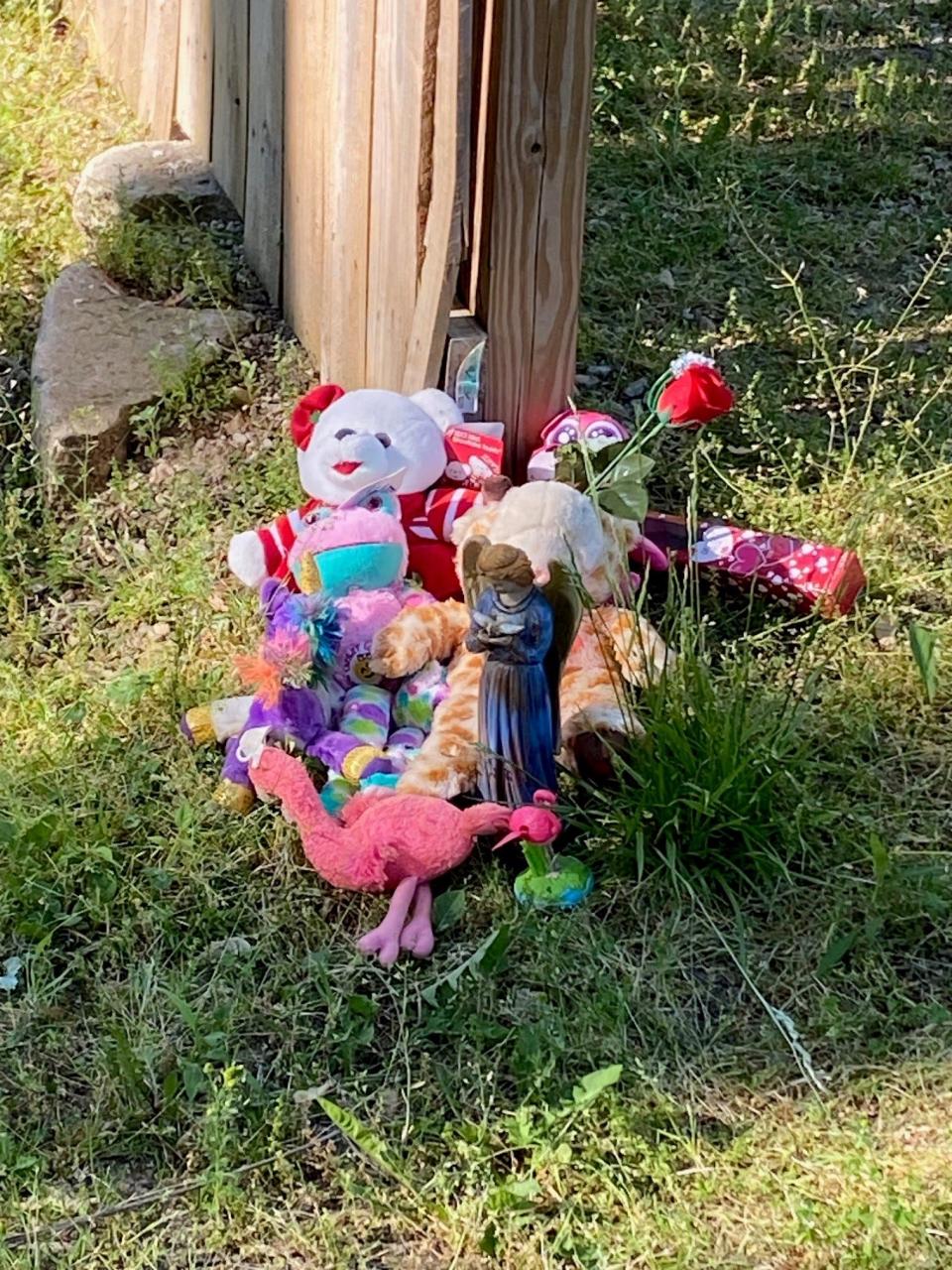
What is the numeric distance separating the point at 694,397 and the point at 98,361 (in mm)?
1575

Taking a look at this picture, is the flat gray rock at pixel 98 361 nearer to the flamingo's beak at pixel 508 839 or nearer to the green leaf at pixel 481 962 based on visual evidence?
the flamingo's beak at pixel 508 839

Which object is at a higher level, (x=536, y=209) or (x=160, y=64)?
(x=536, y=209)

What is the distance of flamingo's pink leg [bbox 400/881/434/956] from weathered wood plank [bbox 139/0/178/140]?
10.2ft

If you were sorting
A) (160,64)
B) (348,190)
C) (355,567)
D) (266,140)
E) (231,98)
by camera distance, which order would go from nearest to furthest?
1. (355,567)
2. (348,190)
3. (266,140)
4. (231,98)
5. (160,64)

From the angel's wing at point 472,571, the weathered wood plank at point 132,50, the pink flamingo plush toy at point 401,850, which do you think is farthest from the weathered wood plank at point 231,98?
the pink flamingo plush toy at point 401,850

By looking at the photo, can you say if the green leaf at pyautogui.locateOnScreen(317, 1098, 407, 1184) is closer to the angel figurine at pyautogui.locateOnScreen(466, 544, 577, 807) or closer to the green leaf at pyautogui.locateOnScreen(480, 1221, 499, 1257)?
the green leaf at pyautogui.locateOnScreen(480, 1221, 499, 1257)

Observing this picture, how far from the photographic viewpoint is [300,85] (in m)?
3.76

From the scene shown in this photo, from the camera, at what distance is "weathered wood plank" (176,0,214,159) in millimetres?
4520

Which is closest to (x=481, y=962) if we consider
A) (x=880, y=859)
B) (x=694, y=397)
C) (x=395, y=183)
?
(x=880, y=859)

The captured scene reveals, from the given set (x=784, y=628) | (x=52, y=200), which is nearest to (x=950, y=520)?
(x=784, y=628)

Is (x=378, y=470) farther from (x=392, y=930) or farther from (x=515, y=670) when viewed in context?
(x=392, y=930)

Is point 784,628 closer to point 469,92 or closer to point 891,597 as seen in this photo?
point 891,597

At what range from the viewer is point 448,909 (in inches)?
102

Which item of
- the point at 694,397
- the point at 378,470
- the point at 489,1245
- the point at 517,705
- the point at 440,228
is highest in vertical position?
the point at 440,228
